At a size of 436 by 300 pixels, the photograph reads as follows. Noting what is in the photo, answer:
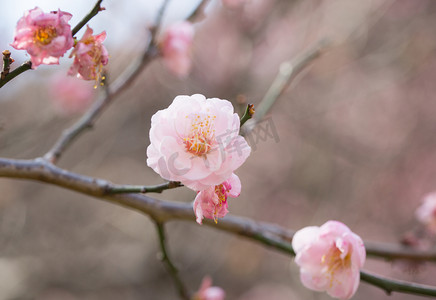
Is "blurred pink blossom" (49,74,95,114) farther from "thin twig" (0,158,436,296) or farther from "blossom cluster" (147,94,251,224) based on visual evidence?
"blossom cluster" (147,94,251,224)

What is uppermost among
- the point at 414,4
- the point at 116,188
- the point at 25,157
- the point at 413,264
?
the point at 414,4

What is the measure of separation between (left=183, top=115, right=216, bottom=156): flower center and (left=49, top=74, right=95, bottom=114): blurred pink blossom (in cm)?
239

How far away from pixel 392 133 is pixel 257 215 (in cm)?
207

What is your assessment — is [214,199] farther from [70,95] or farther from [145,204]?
[70,95]

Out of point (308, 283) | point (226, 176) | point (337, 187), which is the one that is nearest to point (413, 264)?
point (308, 283)

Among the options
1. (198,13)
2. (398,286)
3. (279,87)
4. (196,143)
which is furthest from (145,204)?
(198,13)

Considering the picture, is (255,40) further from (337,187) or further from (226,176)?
(226,176)

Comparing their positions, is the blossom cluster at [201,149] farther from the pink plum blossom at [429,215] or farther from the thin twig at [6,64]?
the pink plum blossom at [429,215]

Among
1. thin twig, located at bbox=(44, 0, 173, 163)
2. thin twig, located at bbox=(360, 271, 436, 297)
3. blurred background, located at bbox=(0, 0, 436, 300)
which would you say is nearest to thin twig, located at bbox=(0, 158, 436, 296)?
thin twig, located at bbox=(360, 271, 436, 297)

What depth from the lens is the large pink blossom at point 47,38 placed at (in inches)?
33.8

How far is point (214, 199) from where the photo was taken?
85cm

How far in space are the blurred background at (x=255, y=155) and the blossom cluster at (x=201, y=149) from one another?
225 centimetres

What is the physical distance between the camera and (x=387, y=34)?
13.0ft

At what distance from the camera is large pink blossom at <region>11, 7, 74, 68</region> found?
86 cm
